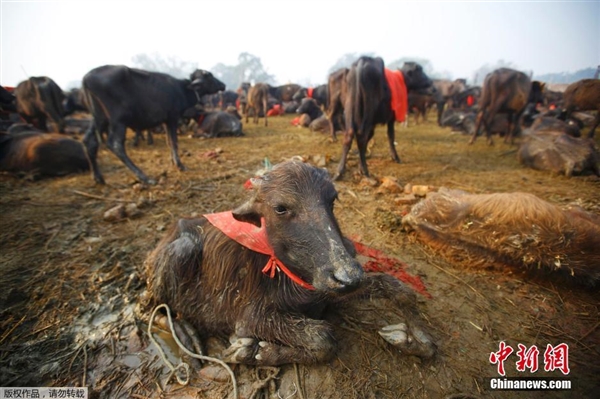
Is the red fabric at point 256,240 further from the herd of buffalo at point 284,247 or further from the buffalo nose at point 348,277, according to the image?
the buffalo nose at point 348,277

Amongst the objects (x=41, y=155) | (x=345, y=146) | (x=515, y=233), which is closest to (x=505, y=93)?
(x=345, y=146)

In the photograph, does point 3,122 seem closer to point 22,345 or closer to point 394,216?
point 22,345

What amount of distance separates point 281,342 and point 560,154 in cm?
760

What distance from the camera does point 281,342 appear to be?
2.05m

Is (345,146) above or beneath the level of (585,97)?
beneath

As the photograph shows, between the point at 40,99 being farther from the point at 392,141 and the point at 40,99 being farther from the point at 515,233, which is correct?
the point at 515,233

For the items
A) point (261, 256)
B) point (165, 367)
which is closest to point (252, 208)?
point (261, 256)

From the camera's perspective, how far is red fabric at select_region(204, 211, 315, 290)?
1.85 m

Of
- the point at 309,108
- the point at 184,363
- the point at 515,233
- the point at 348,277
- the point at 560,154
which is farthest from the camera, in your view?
the point at 309,108

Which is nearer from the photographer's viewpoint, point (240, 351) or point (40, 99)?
point (240, 351)

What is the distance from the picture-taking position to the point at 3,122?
372 inches

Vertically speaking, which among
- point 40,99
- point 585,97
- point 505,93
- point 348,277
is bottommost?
point 348,277

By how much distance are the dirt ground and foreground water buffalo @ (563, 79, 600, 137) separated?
618 centimetres

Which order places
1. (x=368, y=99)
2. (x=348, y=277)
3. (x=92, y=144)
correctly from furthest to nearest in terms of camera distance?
(x=92, y=144)
(x=368, y=99)
(x=348, y=277)
